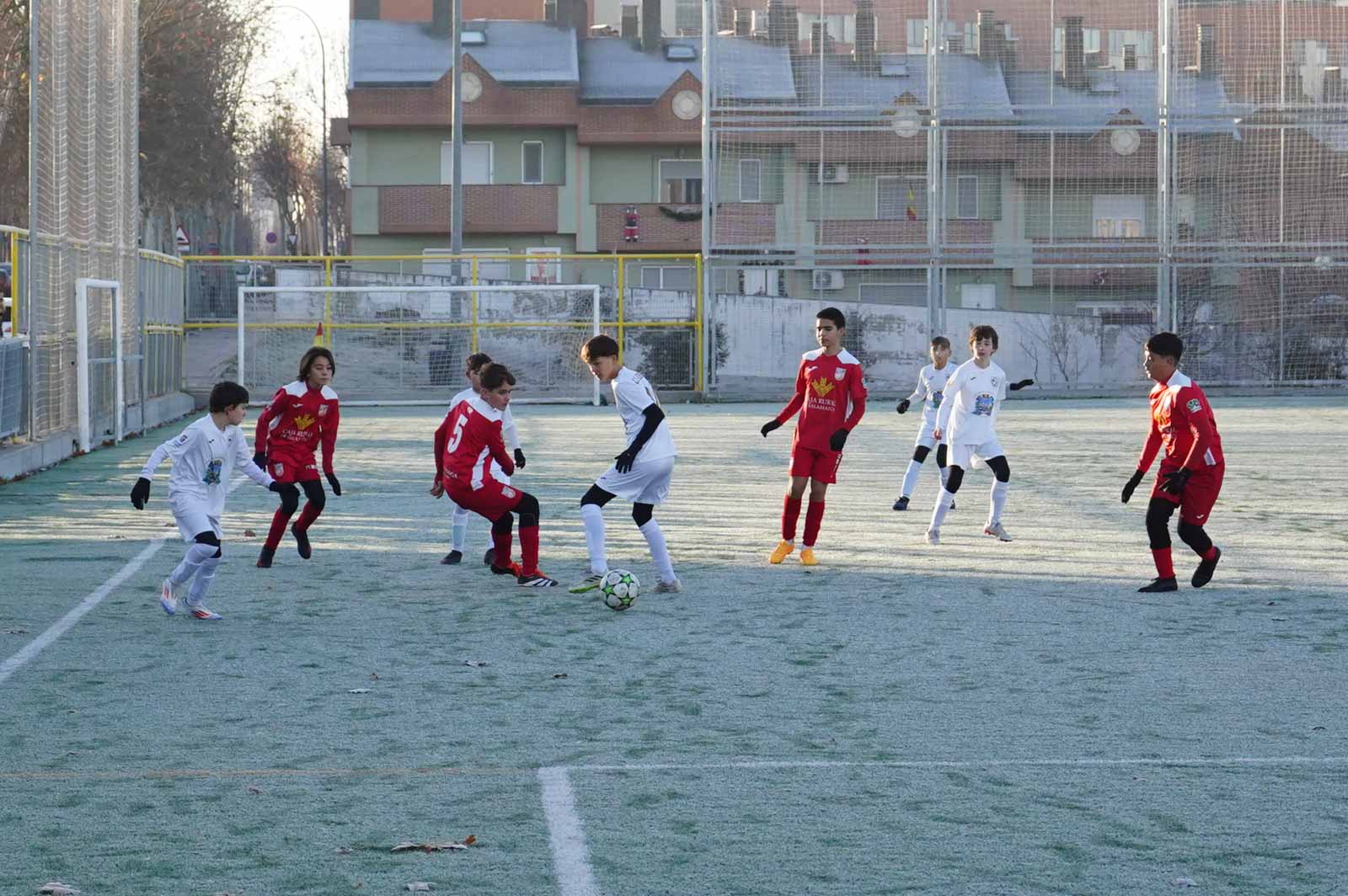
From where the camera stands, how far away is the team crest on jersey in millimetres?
11828

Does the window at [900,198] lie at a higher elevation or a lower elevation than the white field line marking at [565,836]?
higher

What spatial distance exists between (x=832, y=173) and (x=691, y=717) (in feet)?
91.3

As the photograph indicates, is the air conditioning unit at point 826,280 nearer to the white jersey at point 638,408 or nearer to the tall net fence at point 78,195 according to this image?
the tall net fence at point 78,195

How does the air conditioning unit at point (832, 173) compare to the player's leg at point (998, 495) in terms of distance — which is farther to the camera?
the air conditioning unit at point (832, 173)

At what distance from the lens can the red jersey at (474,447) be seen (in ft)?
34.9

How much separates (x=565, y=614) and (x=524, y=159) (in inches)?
1839

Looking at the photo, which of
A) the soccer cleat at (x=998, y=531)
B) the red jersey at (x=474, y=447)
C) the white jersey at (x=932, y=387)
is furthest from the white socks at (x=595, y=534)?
the white jersey at (x=932, y=387)

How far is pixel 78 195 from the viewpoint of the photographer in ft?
71.5

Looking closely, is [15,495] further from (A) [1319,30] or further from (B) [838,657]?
(A) [1319,30]

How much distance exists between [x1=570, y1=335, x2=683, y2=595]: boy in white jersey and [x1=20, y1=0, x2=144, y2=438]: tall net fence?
10.6 meters

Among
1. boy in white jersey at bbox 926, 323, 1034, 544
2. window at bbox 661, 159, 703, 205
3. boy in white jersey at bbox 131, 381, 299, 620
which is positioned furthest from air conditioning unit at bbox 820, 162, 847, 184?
boy in white jersey at bbox 131, 381, 299, 620

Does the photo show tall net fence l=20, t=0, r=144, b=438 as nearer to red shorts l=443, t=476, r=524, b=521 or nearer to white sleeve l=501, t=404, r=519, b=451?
white sleeve l=501, t=404, r=519, b=451

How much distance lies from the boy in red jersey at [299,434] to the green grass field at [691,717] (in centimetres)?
32

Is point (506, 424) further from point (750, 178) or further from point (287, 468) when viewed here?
point (750, 178)
